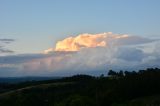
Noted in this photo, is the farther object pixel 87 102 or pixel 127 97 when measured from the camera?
pixel 127 97

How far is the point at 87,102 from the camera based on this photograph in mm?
136250

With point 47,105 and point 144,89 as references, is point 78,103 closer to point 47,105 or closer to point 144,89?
point 47,105

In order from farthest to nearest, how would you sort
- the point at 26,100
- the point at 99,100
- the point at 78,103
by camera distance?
1. the point at 26,100
2. the point at 99,100
3. the point at 78,103

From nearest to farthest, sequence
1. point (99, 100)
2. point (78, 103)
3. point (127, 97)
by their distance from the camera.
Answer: point (78, 103)
point (99, 100)
point (127, 97)

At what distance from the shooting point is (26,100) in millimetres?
163125

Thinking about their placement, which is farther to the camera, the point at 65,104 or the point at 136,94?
the point at 136,94

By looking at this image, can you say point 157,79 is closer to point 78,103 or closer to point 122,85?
point 122,85

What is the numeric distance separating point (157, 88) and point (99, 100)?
43.4 m

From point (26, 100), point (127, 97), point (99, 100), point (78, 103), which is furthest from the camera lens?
point (127, 97)

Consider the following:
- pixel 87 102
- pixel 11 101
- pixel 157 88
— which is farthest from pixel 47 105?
pixel 157 88

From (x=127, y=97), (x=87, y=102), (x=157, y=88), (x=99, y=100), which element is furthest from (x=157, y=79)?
(x=87, y=102)

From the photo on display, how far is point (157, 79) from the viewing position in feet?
614

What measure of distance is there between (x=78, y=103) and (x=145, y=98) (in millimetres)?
46011

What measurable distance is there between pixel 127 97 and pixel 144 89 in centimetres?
988
